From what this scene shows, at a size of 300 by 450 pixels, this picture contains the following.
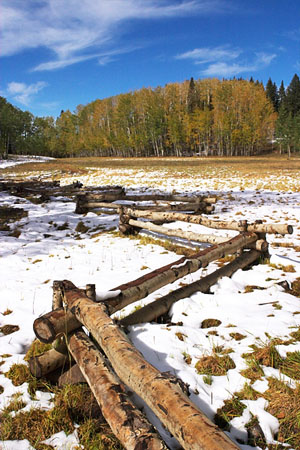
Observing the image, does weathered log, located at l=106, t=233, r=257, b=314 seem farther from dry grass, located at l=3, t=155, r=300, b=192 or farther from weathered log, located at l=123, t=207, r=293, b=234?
dry grass, located at l=3, t=155, r=300, b=192

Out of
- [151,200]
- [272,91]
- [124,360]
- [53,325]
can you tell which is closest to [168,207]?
[151,200]

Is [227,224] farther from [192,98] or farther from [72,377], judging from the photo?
[192,98]

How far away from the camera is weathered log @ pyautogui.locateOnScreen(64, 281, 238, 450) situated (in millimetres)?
1338

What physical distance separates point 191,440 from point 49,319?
1.67 meters

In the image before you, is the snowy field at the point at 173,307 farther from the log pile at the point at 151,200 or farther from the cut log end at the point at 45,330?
the log pile at the point at 151,200

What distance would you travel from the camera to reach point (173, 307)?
3746 mm

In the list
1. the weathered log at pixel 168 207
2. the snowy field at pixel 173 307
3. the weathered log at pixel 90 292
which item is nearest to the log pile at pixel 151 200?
the weathered log at pixel 168 207

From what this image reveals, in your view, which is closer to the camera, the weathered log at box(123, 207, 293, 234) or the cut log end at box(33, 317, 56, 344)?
the cut log end at box(33, 317, 56, 344)

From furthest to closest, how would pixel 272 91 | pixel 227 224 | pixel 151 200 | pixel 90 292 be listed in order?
1. pixel 272 91
2. pixel 151 200
3. pixel 227 224
4. pixel 90 292

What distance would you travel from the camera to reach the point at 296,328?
3.06 metres

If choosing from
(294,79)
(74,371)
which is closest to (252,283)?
(74,371)

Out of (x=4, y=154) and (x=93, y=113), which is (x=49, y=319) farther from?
(x=93, y=113)

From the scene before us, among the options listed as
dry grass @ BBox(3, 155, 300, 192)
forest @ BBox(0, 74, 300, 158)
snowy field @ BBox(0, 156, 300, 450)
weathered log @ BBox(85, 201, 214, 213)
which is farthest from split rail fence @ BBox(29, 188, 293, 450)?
forest @ BBox(0, 74, 300, 158)

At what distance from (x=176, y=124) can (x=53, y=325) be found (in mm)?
61634
